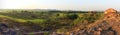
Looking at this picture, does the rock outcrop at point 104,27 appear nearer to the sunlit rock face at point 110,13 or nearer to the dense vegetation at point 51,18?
the sunlit rock face at point 110,13

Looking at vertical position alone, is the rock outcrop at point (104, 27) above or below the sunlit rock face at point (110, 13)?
below

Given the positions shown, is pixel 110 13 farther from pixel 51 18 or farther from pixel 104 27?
pixel 51 18

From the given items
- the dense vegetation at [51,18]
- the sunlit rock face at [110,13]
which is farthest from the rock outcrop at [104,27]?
the dense vegetation at [51,18]

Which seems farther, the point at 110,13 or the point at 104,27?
the point at 110,13

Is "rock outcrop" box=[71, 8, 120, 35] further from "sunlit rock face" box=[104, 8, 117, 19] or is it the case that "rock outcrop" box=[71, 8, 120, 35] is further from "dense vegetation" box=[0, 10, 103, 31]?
"dense vegetation" box=[0, 10, 103, 31]

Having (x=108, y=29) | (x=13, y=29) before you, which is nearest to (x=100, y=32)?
(x=108, y=29)

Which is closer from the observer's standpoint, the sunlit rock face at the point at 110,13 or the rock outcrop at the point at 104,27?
the rock outcrop at the point at 104,27

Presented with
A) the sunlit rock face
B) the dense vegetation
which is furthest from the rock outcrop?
the dense vegetation

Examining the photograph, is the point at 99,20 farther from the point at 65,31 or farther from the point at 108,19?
the point at 65,31

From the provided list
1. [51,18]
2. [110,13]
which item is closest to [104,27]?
[110,13]

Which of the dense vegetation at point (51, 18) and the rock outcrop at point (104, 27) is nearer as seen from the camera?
the rock outcrop at point (104, 27)
